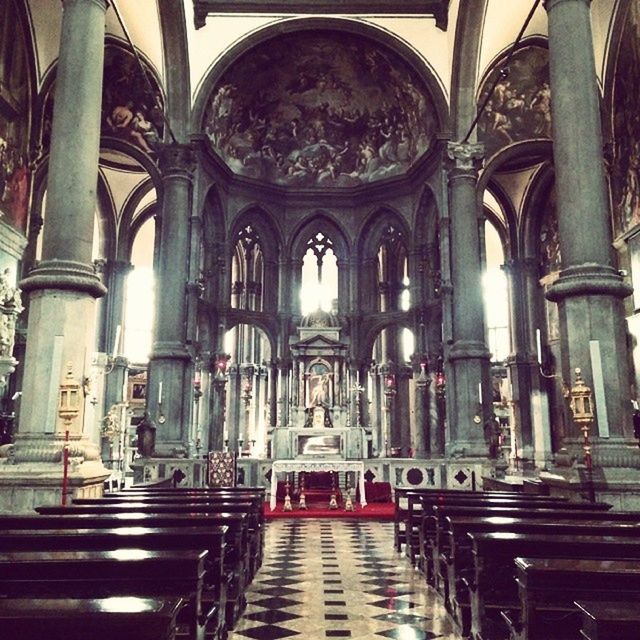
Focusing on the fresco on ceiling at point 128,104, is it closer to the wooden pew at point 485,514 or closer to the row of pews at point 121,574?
the wooden pew at point 485,514

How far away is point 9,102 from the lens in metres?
18.8

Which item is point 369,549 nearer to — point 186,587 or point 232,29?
point 186,587

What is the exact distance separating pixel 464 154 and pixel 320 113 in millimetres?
7901

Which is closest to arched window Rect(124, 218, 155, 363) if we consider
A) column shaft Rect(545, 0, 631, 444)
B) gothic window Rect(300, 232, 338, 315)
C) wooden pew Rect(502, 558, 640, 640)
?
gothic window Rect(300, 232, 338, 315)

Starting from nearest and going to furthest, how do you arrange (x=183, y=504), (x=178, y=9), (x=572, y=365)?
(x=183, y=504), (x=572, y=365), (x=178, y=9)

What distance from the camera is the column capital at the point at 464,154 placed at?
2097cm

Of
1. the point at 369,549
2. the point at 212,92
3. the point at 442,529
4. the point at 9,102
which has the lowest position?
the point at 369,549

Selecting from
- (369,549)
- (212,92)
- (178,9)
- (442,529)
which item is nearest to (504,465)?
(369,549)

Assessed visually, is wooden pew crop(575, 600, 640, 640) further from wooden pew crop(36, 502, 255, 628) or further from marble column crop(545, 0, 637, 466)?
marble column crop(545, 0, 637, 466)

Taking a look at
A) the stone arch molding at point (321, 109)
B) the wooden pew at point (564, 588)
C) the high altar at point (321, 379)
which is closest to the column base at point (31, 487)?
the wooden pew at point (564, 588)

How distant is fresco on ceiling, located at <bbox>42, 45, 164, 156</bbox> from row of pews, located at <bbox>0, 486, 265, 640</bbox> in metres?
17.4

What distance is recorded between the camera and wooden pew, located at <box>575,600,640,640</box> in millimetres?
2412

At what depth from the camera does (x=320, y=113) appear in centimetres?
2669

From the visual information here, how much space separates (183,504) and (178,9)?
57.8ft
